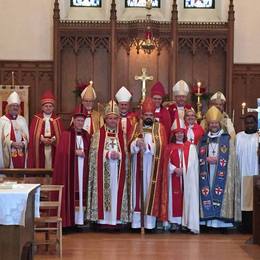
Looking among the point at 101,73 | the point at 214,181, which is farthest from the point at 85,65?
the point at 214,181

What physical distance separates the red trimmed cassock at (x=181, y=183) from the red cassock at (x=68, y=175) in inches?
46.1

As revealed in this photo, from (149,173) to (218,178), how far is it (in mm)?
965

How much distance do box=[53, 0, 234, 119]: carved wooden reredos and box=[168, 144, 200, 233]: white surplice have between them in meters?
3.51

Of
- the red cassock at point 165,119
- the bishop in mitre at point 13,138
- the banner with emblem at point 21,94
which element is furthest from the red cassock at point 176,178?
the banner with emblem at point 21,94

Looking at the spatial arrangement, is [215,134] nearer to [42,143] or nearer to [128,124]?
[128,124]

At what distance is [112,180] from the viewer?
356 inches

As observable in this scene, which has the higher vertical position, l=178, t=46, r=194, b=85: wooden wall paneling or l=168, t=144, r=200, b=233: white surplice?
l=178, t=46, r=194, b=85: wooden wall paneling

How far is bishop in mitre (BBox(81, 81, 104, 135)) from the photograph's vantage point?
975cm

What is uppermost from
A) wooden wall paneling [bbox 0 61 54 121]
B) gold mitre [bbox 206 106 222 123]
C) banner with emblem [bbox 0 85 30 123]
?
wooden wall paneling [bbox 0 61 54 121]

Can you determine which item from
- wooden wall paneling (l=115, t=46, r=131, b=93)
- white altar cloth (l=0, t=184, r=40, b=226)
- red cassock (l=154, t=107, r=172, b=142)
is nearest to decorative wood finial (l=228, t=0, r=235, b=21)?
wooden wall paneling (l=115, t=46, r=131, b=93)

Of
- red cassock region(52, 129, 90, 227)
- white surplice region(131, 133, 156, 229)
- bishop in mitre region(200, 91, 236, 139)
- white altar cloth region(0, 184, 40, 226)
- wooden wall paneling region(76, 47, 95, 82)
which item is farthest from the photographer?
wooden wall paneling region(76, 47, 95, 82)

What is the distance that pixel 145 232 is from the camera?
9062 mm

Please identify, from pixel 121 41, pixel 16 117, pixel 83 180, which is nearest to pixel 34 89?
pixel 121 41

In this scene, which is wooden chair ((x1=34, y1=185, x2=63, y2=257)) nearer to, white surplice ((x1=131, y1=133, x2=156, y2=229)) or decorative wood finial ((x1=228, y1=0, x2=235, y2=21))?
white surplice ((x1=131, y1=133, x2=156, y2=229))
